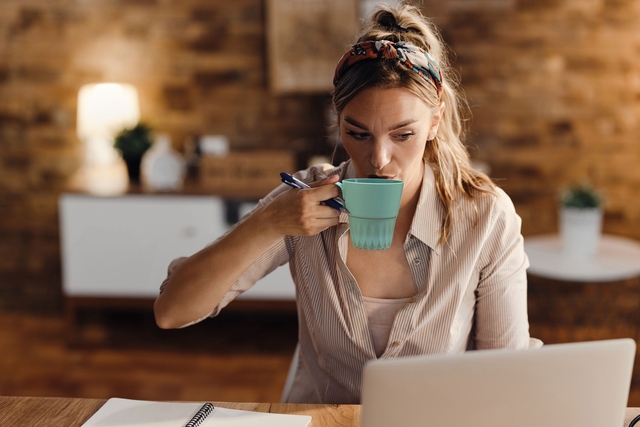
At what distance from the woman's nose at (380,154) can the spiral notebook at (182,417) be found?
0.44 meters

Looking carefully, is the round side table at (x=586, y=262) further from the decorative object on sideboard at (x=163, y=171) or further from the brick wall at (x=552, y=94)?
the decorative object on sideboard at (x=163, y=171)

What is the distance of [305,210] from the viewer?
1080mm

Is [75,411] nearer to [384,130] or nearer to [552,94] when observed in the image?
[384,130]

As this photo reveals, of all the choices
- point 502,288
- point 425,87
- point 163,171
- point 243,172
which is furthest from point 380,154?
point 163,171

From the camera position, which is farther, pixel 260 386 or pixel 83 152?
pixel 83 152

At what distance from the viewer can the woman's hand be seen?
1080mm

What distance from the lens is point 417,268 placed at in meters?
1.29

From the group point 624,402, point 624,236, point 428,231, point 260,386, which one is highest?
point 428,231

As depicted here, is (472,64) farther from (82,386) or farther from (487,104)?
(82,386)

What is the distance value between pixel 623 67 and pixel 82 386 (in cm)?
287

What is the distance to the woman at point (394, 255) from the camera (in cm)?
117

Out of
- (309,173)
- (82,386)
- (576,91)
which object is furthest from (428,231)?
(576,91)

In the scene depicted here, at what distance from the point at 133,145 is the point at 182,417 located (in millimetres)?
2195

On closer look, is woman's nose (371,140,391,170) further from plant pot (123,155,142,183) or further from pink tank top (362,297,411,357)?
plant pot (123,155,142,183)
